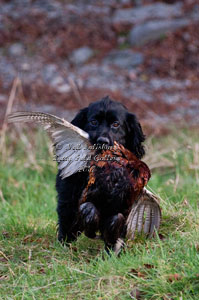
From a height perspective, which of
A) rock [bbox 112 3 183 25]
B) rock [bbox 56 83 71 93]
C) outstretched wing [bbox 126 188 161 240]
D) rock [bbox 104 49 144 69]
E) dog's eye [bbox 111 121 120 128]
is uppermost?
rock [bbox 112 3 183 25]

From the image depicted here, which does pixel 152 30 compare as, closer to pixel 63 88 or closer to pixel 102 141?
pixel 63 88

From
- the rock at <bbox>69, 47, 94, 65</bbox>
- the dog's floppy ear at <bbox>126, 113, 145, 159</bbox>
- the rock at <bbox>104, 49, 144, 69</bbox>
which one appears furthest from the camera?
the rock at <bbox>69, 47, 94, 65</bbox>

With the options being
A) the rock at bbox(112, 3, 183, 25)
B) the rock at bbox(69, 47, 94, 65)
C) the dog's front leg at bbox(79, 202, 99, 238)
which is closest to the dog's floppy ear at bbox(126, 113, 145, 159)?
the dog's front leg at bbox(79, 202, 99, 238)

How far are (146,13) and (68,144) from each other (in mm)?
11385

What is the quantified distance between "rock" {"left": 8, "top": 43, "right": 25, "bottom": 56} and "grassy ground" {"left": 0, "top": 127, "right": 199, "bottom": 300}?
850 centimetres

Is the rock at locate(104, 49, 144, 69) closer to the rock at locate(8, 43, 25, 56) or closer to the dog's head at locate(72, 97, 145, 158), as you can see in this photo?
the rock at locate(8, 43, 25, 56)

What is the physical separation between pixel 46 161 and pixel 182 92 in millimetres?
5687

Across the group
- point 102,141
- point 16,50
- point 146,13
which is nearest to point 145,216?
point 102,141

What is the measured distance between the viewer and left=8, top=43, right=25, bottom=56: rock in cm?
1373

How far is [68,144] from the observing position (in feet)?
12.0

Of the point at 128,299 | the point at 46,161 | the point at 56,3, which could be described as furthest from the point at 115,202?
the point at 56,3

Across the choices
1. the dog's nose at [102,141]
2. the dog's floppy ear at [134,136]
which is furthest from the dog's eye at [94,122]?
the dog's nose at [102,141]

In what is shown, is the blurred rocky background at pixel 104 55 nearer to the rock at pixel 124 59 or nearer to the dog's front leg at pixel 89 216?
the rock at pixel 124 59

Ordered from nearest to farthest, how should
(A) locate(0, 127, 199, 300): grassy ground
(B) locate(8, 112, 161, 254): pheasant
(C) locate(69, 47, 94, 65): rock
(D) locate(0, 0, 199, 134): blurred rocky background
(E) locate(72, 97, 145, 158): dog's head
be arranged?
(A) locate(0, 127, 199, 300): grassy ground, (B) locate(8, 112, 161, 254): pheasant, (E) locate(72, 97, 145, 158): dog's head, (D) locate(0, 0, 199, 134): blurred rocky background, (C) locate(69, 47, 94, 65): rock
